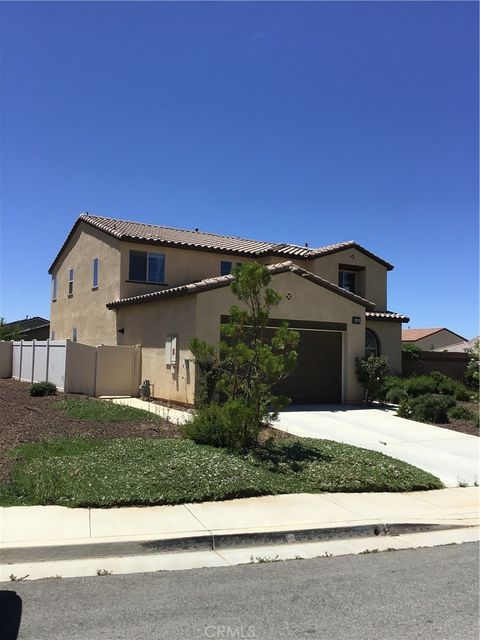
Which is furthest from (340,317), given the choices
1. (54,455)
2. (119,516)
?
(119,516)

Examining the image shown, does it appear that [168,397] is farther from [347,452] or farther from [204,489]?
[204,489]

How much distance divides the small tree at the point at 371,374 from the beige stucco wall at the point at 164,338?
6069 mm

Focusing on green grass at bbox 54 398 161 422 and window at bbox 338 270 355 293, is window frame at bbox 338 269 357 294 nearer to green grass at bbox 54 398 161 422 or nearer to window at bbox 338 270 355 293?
window at bbox 338 270 355 293

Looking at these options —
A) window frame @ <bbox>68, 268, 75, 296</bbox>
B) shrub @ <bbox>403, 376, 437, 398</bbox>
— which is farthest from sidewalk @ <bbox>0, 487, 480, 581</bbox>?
window frame @ <bbox>68, 268, 75, 296</bbox>

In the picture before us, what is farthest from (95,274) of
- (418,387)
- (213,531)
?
(213,531)

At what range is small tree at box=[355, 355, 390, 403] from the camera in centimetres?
1897

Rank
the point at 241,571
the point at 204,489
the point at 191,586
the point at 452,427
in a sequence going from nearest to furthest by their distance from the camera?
the point at 191,586 → the point at 241,571 → the point at 204,489 → the point at 452,427

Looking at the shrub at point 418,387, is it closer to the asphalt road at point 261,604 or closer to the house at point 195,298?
the house at point 195,298

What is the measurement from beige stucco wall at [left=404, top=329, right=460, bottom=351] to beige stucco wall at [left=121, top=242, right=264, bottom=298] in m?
39.2

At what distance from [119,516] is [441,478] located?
5.88 metres

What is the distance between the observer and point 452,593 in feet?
17.1

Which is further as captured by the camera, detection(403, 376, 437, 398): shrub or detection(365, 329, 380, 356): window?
detection(365, 329, 380, 356): window

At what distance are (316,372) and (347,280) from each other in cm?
830

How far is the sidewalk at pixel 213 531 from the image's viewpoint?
5.70 meters
